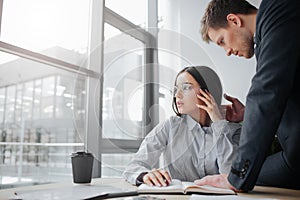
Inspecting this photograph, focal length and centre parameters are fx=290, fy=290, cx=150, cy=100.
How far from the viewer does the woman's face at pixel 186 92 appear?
1159 mm

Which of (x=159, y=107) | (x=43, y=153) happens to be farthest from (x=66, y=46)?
(x=159, y=107)

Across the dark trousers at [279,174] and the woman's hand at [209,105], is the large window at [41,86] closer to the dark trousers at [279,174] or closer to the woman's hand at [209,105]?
the woman's hand at [209,105]

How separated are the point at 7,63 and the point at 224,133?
1.05 m

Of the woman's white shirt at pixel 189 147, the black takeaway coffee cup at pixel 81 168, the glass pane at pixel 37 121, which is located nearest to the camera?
the black takeaway coffee cup at pixel 81 168

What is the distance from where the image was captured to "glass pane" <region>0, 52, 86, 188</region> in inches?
53.8

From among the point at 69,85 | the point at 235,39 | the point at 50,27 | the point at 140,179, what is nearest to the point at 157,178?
the point at 140,179

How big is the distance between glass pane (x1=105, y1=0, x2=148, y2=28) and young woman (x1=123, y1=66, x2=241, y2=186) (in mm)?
865

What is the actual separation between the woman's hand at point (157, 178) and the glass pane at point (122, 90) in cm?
21

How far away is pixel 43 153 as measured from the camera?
156 cm

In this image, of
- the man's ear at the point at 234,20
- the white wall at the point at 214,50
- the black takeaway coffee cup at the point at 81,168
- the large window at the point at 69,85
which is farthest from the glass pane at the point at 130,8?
A: the black takeaway coffee cup at the point at 81,168

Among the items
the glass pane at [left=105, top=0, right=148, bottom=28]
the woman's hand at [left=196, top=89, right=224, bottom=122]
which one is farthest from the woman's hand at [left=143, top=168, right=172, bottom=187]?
the glass pane at [left=105, top=0, right=148, bottom=28]

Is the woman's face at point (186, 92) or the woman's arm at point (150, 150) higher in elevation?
the woman's face at point (186, 92)

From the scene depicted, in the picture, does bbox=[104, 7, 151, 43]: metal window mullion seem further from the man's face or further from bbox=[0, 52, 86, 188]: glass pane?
the man's face

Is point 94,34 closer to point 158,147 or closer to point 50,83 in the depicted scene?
point 50,83
